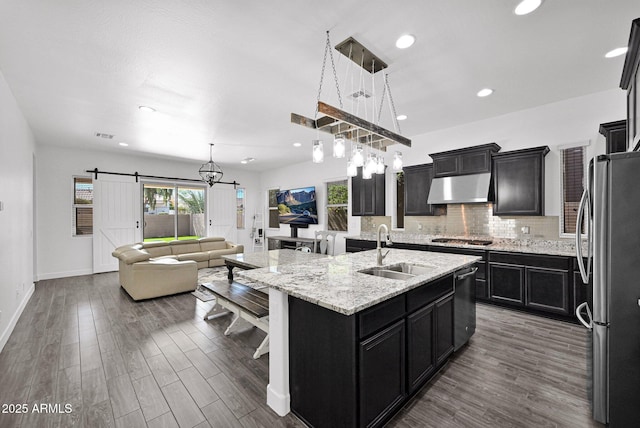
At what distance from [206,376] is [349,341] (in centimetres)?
152

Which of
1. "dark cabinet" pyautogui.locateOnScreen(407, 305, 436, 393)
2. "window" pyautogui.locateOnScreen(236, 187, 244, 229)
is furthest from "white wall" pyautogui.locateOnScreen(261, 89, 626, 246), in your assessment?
"window" pyautogui.locateOnScreen(236, 187, 244, 229)

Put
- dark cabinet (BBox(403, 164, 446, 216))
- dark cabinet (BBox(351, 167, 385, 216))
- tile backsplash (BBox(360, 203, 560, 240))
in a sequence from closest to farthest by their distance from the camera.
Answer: tile backsplash (BBox(360, 203, 560, 240)), dark cabinet (BBox(403, 164, 446, 216)), dark cabinet (BBox(351, 167, 385, 216))

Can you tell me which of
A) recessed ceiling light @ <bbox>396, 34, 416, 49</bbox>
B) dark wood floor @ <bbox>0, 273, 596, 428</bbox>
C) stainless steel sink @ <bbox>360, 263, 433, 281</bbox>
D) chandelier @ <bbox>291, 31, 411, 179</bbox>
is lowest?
dark wood floor @ <bbox>0, 273, 596, 428</bbox>

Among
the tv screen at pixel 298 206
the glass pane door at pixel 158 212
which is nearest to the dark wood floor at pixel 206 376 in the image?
the tv screen at pixel 298 206

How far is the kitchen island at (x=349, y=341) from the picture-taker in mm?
1536

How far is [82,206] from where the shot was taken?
6395 mm

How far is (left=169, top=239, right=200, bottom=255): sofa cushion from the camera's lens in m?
6.69

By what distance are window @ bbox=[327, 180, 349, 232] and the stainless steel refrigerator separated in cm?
520

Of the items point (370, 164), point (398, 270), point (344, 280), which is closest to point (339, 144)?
point (370, 164)

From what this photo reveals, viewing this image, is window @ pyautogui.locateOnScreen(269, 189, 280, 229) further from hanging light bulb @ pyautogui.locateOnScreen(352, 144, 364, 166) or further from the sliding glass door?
hanging light bulb @ pyautogui.locateOnScreen(352, 144, 364, 166)

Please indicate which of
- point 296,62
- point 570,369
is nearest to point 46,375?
point 296,62

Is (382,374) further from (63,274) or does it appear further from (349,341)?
(63,274)

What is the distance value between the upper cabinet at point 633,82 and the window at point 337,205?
16.1 feet

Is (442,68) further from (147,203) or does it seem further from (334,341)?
(147,203)
